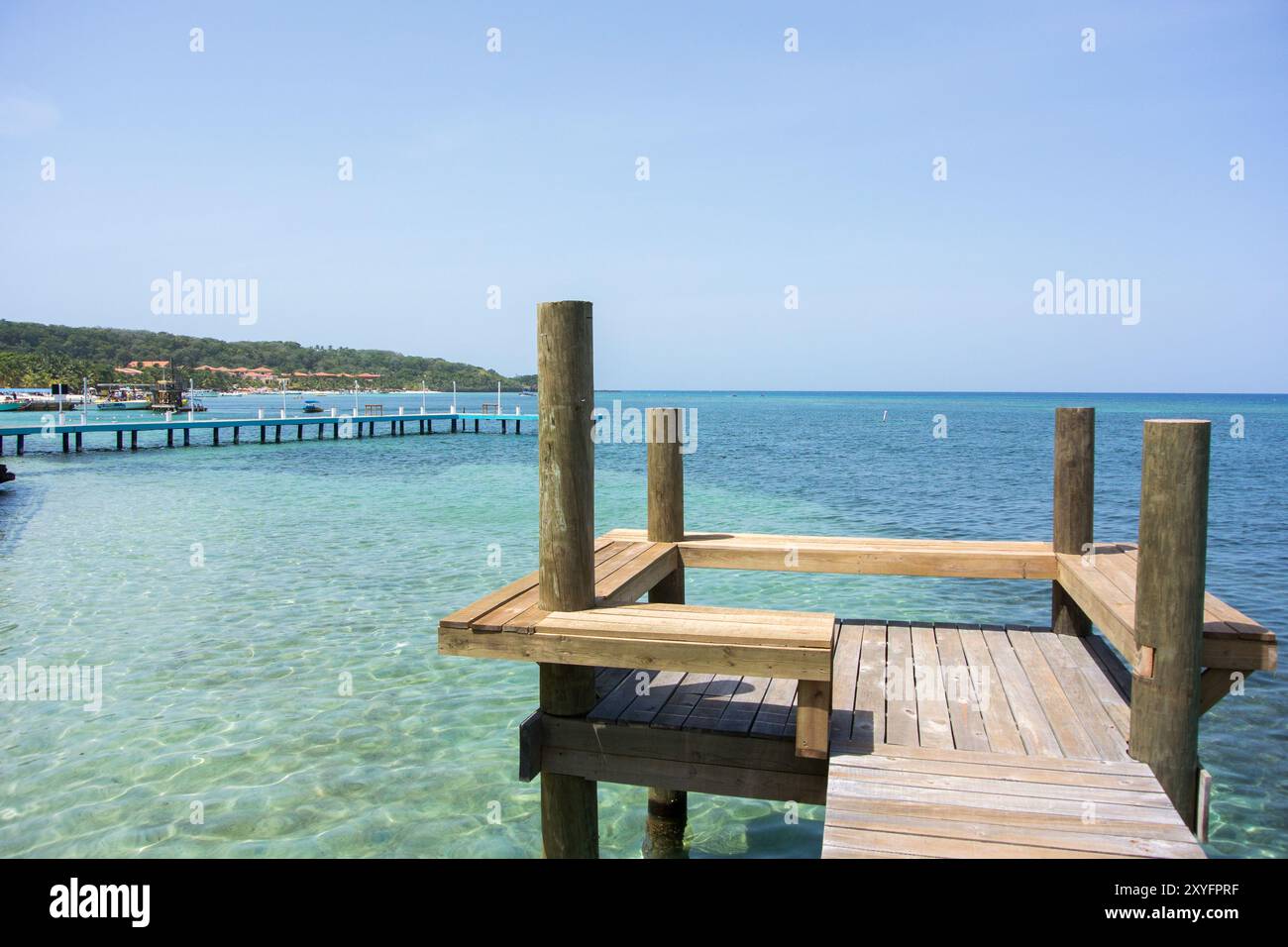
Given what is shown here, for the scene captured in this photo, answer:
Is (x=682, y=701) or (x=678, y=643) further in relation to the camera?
(x=682, y=701)

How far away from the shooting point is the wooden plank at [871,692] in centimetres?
448

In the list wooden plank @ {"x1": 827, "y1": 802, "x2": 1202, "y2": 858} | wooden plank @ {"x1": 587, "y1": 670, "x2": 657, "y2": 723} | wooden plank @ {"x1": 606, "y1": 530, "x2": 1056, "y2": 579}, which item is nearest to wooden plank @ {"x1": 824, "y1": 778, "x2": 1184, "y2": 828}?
wooden plank @ {"x1": 827, "y1": 802, "x2": 1202, "y2": 858}

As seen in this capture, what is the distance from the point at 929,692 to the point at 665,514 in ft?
7.40

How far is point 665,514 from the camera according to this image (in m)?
6.42

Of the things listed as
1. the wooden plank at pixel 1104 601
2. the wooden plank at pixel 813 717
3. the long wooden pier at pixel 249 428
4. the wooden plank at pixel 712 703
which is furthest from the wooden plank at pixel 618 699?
the long wooden pier at pixel 249 428

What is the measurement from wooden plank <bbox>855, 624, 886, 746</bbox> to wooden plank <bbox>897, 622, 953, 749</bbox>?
0.19 metres

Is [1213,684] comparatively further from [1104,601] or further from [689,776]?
[689,776]

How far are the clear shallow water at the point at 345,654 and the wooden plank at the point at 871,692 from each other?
154 centimetres

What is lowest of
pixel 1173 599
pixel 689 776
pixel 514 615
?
pixel 689 776

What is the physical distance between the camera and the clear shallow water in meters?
6.40

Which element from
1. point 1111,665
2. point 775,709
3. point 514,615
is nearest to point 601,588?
point 514,615

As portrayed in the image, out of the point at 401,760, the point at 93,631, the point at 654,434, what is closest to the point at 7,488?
the point at 93,631

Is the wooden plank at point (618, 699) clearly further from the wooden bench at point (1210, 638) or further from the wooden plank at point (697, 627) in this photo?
the wooden bench at point (1210, 638)

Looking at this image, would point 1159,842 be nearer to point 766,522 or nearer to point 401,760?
point 401,760
